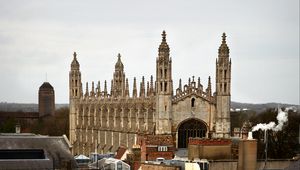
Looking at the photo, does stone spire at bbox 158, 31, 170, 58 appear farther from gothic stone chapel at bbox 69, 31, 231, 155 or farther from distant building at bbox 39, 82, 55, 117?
distant building at bbox 39, 82, 55, 117

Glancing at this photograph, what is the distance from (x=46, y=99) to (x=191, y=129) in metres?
92.6

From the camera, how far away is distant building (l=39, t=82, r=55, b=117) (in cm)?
15315

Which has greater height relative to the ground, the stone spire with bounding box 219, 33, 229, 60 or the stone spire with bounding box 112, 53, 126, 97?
the stone spire with bounding box 219, 33, 229, 60

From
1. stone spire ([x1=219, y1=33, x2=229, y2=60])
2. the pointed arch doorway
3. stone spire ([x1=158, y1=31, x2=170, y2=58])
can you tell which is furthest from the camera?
the pointed arch doorway

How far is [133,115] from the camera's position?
243ft

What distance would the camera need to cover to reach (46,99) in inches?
6107

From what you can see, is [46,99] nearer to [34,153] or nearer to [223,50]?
[223,50]

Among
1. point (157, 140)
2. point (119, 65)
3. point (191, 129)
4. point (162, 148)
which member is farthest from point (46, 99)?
point (162, 148)

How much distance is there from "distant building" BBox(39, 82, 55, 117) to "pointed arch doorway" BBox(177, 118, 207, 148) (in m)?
89.1

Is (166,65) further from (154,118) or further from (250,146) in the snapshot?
(250,146)

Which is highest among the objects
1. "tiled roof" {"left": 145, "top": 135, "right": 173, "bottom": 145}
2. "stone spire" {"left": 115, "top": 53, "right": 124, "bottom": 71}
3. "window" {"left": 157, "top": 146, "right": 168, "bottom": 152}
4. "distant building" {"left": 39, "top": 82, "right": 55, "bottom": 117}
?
"stone spire" {"left": 115, "top": 53, "right": 124, "bottom": 71}

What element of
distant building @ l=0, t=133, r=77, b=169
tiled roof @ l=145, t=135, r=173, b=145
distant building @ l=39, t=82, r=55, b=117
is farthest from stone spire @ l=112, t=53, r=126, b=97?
distant building @ l=39, t=82, r=55, b=117

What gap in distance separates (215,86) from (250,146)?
98.1ft

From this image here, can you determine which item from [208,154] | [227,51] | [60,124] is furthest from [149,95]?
[60,124]
